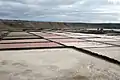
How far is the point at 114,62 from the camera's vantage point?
11.3 feet

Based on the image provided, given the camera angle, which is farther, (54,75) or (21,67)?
(21,67)

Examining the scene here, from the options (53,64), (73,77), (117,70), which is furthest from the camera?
(53,64)

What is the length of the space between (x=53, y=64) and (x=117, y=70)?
3.22ft

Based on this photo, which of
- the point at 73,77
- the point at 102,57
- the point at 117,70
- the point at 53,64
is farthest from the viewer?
the point at 102,57

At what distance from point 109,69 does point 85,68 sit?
34cm

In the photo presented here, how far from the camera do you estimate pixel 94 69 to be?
2951 millimetres

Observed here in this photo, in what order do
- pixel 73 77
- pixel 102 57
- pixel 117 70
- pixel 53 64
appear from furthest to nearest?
1. pixel 102 57
2. pixel 53 64
3. pixel 117 70
4. pixel 73 77

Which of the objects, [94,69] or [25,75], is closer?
[25,75]

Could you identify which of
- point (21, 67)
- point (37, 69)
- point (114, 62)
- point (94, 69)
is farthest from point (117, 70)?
point (21, 67)

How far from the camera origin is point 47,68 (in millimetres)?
2988

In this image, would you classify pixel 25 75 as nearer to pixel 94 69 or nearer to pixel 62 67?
pixel 62 67

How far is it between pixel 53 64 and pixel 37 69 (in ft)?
1.35

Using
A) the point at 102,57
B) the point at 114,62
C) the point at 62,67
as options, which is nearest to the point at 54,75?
the point at 62,67

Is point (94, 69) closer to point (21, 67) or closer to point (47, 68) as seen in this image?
point (47, 68)
